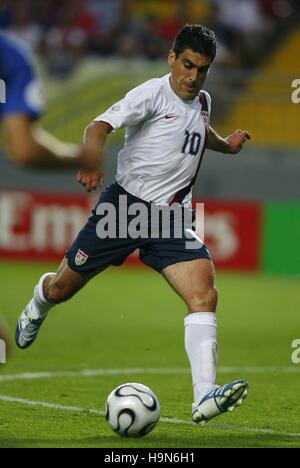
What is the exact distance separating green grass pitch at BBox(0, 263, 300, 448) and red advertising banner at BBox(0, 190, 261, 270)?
0.52 metres

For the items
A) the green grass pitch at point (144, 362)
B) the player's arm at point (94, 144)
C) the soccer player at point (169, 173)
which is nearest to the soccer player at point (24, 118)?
the player's arm at point (94, 144)

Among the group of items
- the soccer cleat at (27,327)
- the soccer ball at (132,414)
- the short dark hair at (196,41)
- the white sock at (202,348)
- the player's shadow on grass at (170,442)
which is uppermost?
the short dark hair at (196,41)

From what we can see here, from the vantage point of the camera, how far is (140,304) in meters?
15.3

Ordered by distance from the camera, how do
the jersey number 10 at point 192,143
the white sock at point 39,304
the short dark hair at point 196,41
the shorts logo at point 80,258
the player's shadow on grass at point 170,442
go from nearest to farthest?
the player's shadow on grass at point 170,442 → the short dark hair at point 196,41 → the jersey number 10 at point 192,143 → the shorts logo at point 80,258 → the white sock at point 39,304

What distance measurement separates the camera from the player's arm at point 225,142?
26.1 feet

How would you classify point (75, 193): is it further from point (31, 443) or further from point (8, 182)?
point (31, 443)

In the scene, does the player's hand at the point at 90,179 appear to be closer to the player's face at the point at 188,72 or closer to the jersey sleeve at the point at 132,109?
the jersey sleeve at the point at 132,109

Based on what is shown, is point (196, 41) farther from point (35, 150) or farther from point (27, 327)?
point (27, 327)

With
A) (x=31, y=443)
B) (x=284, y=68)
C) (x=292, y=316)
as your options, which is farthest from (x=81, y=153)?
(x=284, y=68)

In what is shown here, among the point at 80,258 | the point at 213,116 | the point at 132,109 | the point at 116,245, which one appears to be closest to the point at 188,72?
the point at 132,109

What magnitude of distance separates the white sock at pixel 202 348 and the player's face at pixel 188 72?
1545 millimetres

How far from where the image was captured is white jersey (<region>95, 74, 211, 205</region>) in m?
7.56

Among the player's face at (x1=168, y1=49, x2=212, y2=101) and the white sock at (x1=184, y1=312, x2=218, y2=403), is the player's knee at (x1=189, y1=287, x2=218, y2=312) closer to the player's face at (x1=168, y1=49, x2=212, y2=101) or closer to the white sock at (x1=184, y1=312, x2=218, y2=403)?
the white sock at (x1=184, y1=312, x2=218, y2=403)

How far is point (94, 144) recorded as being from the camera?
6.91 m
